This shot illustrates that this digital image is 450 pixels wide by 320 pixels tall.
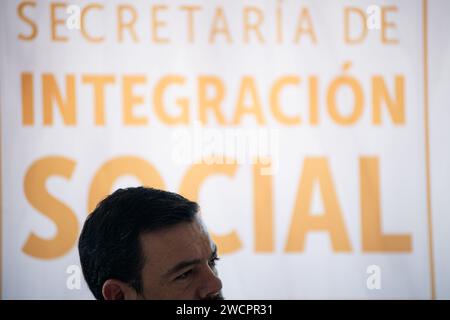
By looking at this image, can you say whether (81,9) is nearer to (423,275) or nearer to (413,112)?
(413,112)

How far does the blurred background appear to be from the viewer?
2.39 metres

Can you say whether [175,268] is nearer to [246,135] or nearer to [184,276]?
[184,276]

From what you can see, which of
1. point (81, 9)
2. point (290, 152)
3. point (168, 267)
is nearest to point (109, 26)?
point (81, 9)

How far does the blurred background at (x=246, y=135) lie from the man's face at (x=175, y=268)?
1.26 meters

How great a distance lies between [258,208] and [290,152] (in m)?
0.26

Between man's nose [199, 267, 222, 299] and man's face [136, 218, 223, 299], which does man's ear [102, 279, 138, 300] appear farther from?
man's nose [199, 267, 222, 299]

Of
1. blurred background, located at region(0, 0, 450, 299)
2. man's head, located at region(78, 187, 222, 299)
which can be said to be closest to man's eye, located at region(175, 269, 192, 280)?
man's head, located at region(78, 187, 222, 299)

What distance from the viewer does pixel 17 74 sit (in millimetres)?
2402

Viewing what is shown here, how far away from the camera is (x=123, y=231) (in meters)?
1.16

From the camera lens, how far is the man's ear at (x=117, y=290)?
114cm

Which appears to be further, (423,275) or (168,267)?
(423,275)

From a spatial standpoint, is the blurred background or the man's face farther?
the blurred background

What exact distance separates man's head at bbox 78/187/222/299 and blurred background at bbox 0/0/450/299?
1.23 meters

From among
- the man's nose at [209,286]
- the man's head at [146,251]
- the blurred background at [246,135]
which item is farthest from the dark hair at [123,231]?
the blurred background at [246,135]
